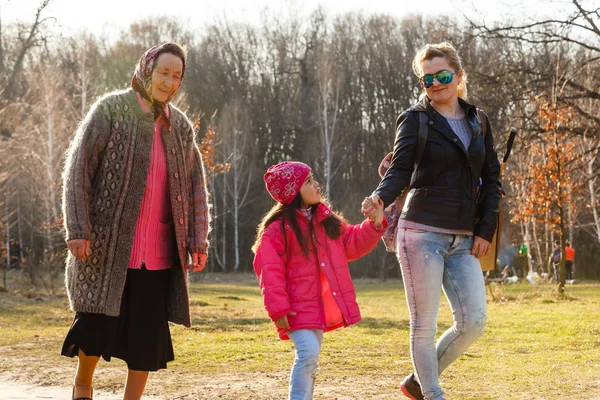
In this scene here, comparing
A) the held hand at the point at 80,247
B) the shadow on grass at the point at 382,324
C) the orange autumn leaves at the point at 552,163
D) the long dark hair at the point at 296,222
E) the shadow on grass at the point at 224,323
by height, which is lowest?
the shadow on grass at the point at 382,324

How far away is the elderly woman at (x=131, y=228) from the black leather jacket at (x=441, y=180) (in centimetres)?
120

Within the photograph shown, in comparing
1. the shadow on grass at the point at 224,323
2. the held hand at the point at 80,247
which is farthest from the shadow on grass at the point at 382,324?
the held hand at the point at 80,247

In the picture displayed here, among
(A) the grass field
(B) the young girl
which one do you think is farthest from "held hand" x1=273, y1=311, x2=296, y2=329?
(A) the grass field

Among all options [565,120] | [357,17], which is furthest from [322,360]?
[357,17]

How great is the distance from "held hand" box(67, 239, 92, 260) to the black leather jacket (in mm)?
1571

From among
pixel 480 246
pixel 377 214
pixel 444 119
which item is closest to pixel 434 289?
pixel 480 246

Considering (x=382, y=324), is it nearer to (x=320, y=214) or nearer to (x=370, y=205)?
(x=320, y=214)

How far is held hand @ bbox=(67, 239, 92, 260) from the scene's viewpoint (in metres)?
4.89

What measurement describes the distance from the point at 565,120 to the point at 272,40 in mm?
33844

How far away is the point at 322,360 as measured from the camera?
8461 millimetres

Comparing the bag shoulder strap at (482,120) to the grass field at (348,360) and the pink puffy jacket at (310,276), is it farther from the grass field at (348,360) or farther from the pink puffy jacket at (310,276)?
the grass field at (348,360)

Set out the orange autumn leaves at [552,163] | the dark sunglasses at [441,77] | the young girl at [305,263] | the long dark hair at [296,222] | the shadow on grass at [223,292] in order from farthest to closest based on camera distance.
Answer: the shadow on grass at [223,292] < the orange autumn leaves at [552,163] < the long dark hair at [296,222] < the dark sunglasses at [441,77] < the young girl at [305,263]

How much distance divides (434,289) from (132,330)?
1.63 metres

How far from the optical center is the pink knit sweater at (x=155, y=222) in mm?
5129
